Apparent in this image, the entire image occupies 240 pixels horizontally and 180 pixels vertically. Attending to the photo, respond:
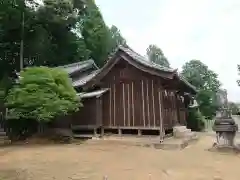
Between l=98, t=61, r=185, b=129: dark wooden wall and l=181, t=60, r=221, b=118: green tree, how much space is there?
15.7 m

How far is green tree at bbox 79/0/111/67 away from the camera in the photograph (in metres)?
36.5

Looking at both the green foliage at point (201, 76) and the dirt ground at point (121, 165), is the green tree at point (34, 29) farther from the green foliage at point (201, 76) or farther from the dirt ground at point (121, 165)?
the dirt ground at point (121, 165)

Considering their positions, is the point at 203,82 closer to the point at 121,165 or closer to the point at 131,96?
the point at 131,96

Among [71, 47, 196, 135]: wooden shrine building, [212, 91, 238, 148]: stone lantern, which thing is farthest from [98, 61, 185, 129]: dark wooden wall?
[212, 91, 238, 148]: stone lantern

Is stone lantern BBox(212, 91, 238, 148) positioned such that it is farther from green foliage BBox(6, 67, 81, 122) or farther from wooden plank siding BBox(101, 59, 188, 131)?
green foliage BBox(6, 67, 81, 122)

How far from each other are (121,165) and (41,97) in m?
7.77

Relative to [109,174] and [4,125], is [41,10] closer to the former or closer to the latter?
[4,125]

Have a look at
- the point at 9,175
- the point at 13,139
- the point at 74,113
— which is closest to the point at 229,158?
the point at 9,175

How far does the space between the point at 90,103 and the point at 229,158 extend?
9.40m

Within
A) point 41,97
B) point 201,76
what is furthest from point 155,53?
point 41,97

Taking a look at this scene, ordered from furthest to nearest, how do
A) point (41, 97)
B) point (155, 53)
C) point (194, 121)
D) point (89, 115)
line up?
point (155, 53)
point (194, 121)
point (89, 115)
point (41, 97)

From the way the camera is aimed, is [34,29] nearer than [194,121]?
No

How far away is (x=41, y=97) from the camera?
53.4ft

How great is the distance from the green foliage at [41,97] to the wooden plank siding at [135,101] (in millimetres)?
2071
